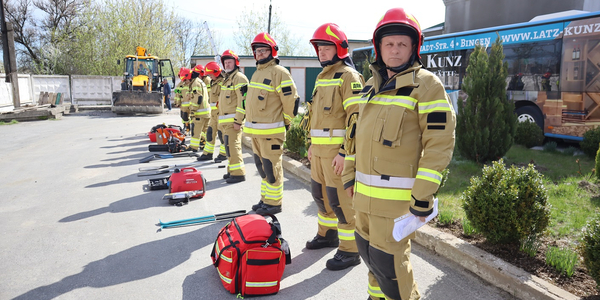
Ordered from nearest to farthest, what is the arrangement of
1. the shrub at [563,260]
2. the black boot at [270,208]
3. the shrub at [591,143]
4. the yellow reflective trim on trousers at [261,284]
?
the shrub at [563,260] → the yellow reflective trim on trousers at [261,284] → the black boot at [270,208] → the shrub at [591,143]

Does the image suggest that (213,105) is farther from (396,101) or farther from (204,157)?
(396,101)

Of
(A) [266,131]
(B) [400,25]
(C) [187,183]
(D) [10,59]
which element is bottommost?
(C) [187,183]

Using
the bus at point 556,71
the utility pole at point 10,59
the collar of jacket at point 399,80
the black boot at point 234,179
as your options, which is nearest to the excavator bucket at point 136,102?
the utility pole at point 10,59

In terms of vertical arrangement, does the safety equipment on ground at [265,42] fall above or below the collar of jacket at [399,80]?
above

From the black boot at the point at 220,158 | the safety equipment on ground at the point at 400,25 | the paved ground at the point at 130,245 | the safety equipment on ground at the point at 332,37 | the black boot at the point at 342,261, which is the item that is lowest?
the paved ground at the point at 130,245

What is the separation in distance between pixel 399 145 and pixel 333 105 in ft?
5.64

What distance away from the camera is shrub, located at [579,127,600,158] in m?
7.97

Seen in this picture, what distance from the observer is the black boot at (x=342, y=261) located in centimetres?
402

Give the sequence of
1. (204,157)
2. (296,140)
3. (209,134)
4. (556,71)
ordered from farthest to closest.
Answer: (556,71) → (204,157) → (209,134) → (296,140)

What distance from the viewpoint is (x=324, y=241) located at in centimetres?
457

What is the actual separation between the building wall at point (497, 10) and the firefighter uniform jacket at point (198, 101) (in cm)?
1598

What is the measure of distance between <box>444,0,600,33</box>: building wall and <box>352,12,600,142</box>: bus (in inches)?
308

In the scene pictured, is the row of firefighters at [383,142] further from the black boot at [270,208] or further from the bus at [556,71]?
the bus at [556,71]

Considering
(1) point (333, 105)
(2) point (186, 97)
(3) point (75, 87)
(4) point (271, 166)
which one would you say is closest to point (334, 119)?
(1) point (333, 105)
